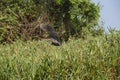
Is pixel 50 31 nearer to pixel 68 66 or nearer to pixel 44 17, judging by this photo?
pixel 44 17

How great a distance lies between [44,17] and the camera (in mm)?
14852

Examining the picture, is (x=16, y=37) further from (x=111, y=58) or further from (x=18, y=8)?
(x=111, y=58)

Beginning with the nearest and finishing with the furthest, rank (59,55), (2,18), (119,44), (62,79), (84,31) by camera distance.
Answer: (62,79) → (59,55) → (119,44) → (2,18) → (84,31)

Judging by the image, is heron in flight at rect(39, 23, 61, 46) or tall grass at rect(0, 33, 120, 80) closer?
tall grass at rect(0, 33, 120, 80)

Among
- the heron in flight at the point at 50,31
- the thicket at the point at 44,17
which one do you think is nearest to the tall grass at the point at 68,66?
the heron in flight at the point at 50,31

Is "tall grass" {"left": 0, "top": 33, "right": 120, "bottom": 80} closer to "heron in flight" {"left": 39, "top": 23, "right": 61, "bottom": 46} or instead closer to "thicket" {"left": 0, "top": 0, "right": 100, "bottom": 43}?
"heron in flight" {"left": 39, "top": 23, "right": 61, "bottom": 46}

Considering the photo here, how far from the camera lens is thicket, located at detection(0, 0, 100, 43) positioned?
1357cm

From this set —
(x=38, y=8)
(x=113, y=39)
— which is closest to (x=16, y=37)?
(x=38, y=8)

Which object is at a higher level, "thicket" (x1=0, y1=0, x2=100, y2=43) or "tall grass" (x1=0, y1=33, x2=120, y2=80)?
"tall grass" (x1=0, y1=33, x2=120, y2=80)

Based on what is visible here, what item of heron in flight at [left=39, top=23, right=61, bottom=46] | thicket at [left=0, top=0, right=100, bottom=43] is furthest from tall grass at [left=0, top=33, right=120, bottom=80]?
thicket at [left=0, top=0, right=100, bottom=43]

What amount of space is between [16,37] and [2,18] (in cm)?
79

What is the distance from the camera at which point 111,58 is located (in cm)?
557

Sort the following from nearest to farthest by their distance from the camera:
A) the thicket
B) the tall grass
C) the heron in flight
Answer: the tall grass → the heron in flight → the thicket

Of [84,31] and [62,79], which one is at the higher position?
[62,79]
